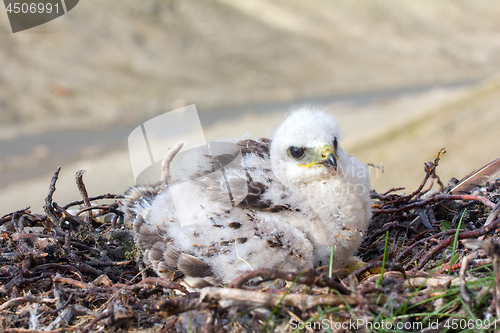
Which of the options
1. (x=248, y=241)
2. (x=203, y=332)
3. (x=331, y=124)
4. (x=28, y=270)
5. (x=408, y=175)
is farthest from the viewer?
(x=408, y=175)

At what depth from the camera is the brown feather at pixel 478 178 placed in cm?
283

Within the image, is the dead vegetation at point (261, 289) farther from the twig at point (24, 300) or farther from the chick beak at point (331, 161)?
the chick beak at point (331, 161)

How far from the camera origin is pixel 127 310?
1.64 m

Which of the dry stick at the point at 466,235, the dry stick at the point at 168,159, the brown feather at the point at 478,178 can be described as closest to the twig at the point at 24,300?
the dry stick at the point at 168,159

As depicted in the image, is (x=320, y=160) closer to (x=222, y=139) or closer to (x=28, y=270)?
(x=222, y=139)

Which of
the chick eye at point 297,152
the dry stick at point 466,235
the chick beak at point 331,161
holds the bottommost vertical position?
the dry stick at point 466,235

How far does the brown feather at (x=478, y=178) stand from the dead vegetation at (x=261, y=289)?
0.92 feet

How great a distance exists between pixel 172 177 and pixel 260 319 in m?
1.29

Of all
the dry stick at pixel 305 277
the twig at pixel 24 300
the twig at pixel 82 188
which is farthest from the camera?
the twig at pixel 82 188

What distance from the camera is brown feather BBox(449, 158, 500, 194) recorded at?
2832mm

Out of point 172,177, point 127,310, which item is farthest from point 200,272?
point 172,177

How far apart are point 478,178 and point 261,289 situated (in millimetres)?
2107

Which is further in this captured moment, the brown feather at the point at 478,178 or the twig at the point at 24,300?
the brown feather at the point at 478,178

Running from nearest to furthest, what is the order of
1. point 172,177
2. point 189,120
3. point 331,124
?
1. point 331,124
2. point 172,177
3. point 189,120
